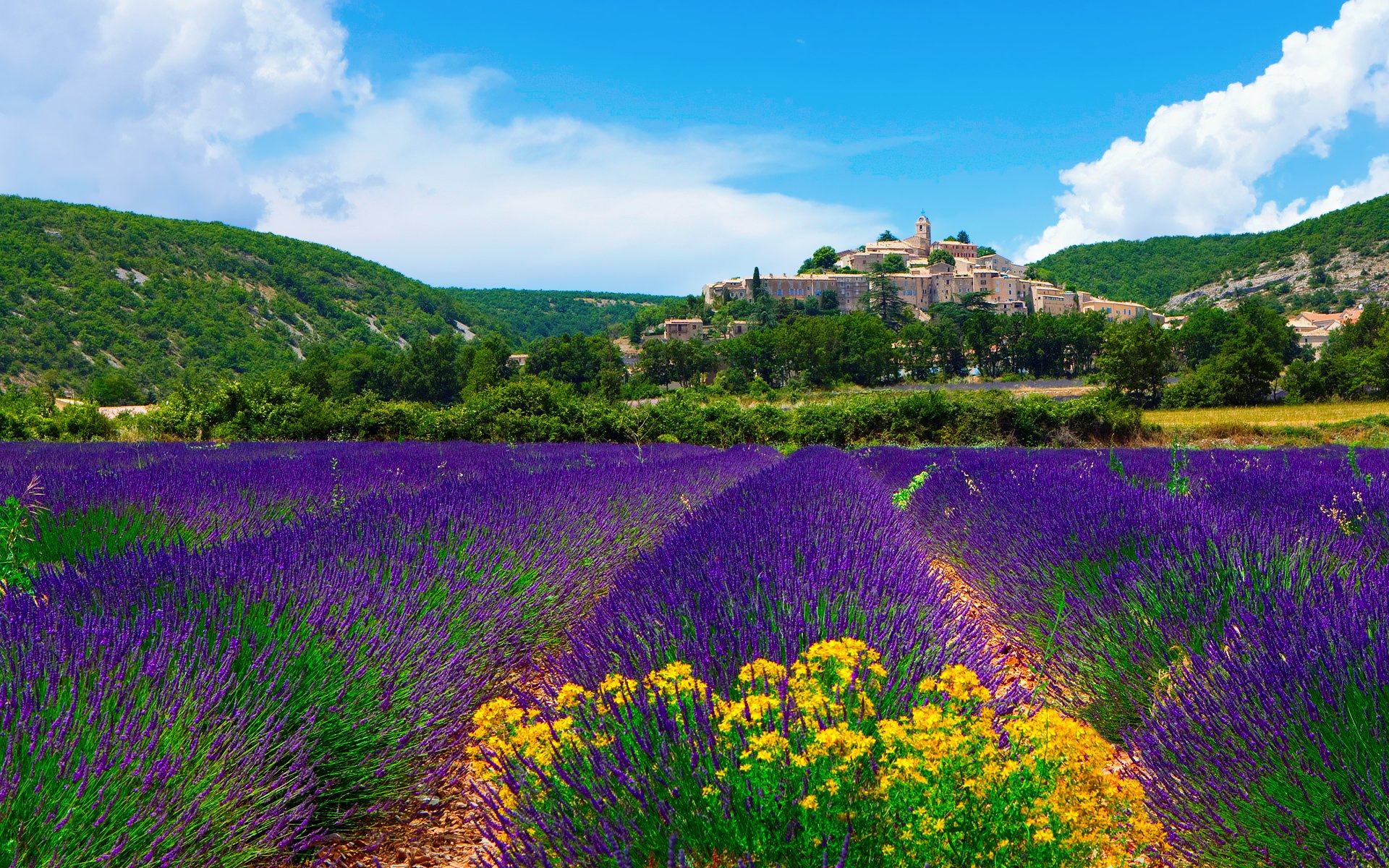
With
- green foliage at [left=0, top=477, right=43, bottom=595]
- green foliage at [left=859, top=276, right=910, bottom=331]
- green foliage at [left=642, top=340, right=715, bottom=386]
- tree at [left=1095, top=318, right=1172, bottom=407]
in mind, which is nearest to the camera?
green foliage at [left=0, top=477, right=43, bottom=595]

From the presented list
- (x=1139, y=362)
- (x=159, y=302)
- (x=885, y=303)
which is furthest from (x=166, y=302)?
(x=885, y=303)

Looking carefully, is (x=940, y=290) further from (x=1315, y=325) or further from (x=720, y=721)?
(x=720, y=721)

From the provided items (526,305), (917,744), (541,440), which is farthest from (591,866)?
(526,305)

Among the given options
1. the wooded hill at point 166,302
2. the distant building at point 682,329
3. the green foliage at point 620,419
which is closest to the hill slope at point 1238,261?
the distant building at point 682,329

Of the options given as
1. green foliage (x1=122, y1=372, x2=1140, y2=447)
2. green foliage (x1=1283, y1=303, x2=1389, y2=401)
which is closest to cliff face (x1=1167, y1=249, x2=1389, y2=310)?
green foliage (x1=1283, y1=303, x2=1389, y2=401)

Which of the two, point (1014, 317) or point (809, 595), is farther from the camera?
point (1014, 317)

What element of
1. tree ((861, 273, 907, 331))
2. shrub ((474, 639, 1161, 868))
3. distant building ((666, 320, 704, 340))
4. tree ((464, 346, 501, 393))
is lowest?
shrub ((474, 639, 1161, 868))

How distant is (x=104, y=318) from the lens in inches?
2306

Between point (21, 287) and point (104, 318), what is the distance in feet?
19.9

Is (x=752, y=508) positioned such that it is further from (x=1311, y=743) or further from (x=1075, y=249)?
(x=1075, y=249)

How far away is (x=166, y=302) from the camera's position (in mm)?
63750

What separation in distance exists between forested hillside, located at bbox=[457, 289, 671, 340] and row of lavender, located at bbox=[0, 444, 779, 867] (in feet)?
356

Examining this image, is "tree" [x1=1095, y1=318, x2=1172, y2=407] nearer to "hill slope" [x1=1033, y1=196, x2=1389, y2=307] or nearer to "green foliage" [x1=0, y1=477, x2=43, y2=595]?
"green foliage" [x1=0, y1=477, x2=43, y2=595]

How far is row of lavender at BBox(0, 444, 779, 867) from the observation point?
145cm
